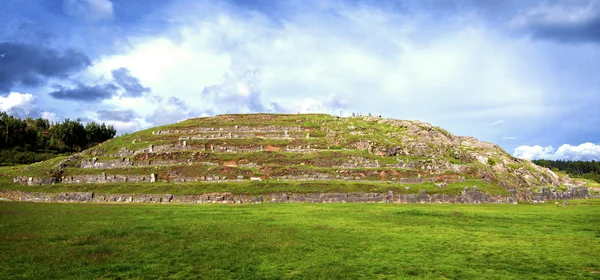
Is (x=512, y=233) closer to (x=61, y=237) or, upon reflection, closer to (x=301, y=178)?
(x=61, y=237)

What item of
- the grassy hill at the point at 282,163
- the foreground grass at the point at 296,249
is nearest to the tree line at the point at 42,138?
the grassy hill at the point at 282,163

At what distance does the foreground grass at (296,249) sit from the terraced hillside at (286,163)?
26.9 metres

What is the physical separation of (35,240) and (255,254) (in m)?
13.1

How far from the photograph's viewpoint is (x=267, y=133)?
292 ft

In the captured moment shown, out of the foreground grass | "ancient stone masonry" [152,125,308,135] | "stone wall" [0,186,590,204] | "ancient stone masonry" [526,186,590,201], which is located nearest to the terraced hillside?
"ancient stone masonry" [152,125,308,135]

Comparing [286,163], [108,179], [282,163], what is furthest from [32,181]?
[286,163]

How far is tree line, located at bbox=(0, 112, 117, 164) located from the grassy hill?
1235 inches

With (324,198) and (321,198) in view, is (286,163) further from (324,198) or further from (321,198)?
(324,198)

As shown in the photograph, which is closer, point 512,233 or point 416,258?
point 416,258

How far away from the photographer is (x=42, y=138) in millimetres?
116375

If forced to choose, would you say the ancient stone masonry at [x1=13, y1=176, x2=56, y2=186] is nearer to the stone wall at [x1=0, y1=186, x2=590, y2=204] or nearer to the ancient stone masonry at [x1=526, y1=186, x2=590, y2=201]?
the stone wall at [x1=0, y1=186, x2=590, y2=204]

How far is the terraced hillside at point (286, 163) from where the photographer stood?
56312mm

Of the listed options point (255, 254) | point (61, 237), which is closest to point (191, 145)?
point (61, 237)

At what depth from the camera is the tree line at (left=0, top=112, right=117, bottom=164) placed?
327 feet
